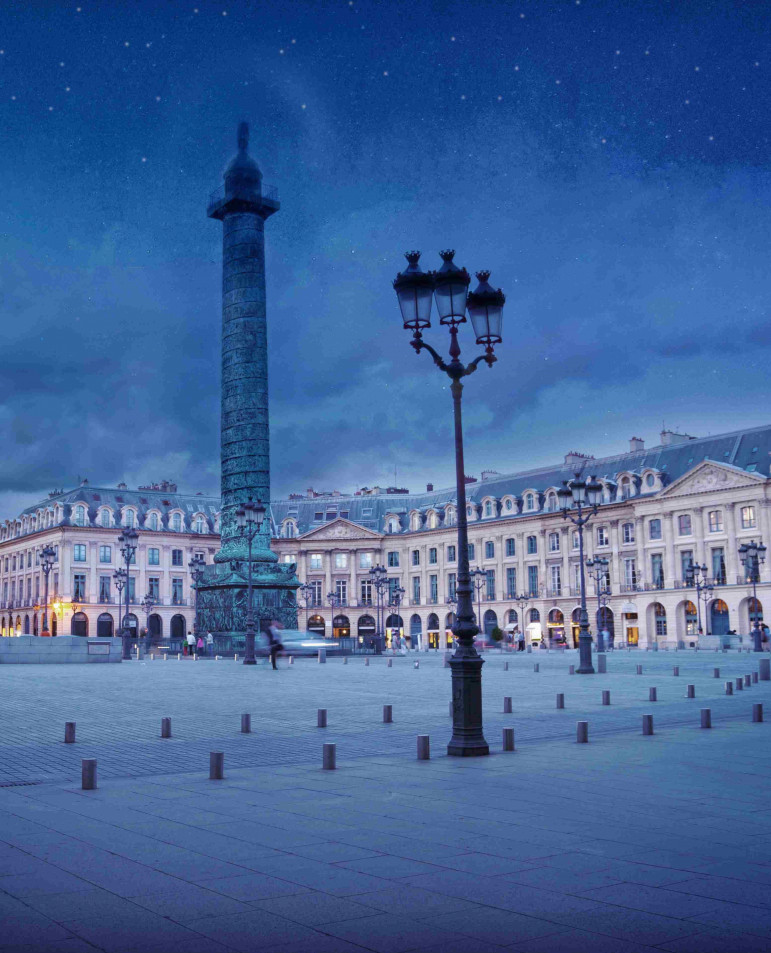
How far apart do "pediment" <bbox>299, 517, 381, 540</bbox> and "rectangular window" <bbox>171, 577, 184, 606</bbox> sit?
1269 cm

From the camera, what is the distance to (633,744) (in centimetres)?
1306

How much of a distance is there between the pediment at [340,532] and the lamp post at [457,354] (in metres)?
87.6

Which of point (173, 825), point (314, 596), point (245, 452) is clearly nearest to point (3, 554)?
point (314, 596)

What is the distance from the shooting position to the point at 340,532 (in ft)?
334

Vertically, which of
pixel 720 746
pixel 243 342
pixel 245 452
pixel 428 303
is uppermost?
pixel 243 342

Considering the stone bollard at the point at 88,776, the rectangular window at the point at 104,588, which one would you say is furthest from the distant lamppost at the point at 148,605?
the stone bollard at the point at 88,776

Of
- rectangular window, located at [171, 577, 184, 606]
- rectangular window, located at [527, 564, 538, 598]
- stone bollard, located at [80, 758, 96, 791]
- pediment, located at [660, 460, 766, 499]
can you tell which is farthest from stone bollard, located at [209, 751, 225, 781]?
rectangular window, located at [171, 577, 184, 606]

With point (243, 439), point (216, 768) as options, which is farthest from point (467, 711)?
point (243, 439)

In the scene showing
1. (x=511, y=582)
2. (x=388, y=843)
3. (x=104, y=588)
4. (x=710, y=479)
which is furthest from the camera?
(x=104, y=588)

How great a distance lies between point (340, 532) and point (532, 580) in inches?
851

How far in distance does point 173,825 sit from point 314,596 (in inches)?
3738

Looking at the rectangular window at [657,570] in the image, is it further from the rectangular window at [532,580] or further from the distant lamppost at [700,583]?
the rectangular window at [532,580]

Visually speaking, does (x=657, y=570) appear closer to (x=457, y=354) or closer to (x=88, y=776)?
(x=457, y=354)

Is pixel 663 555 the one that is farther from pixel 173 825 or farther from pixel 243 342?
pixel 173 825
